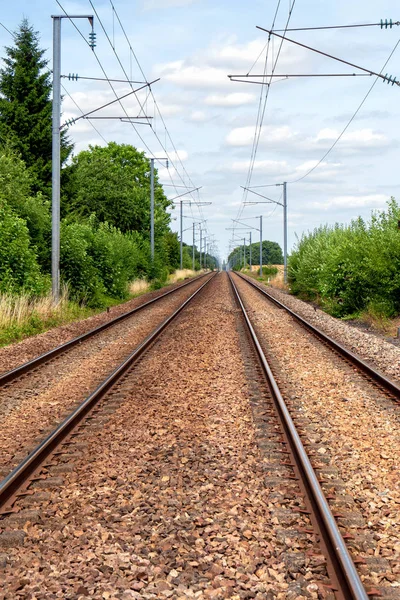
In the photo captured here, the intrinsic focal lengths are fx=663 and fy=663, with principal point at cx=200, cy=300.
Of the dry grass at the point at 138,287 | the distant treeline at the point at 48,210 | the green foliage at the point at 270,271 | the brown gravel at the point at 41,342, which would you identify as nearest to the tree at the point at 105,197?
the distant treeline at the point at 48,210

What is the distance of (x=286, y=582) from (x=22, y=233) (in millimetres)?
15366

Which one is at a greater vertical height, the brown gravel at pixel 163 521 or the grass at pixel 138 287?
the grass at pixel 138 287

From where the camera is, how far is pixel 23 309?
17.3 metres

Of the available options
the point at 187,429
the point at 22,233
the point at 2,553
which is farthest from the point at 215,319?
the point at 2,553

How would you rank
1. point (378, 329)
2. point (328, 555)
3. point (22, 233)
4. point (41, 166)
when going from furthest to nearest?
point (41, 166)
point (378, 329)
point (22, 233)
point (328, 555)

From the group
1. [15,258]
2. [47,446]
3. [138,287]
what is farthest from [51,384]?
[138,287]

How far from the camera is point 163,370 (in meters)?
11.5

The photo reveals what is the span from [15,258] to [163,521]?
13943 millimetres

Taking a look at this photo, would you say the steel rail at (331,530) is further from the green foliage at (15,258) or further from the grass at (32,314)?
the green foliage at (15,258)

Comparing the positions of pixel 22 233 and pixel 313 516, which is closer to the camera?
pixel 313 516

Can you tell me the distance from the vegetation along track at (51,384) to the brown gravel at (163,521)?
2.14 feet

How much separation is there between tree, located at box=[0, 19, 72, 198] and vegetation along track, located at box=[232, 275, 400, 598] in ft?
92.2

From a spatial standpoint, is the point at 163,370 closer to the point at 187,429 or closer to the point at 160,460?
the point at 187,429

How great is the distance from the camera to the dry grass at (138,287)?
35.9 metres
